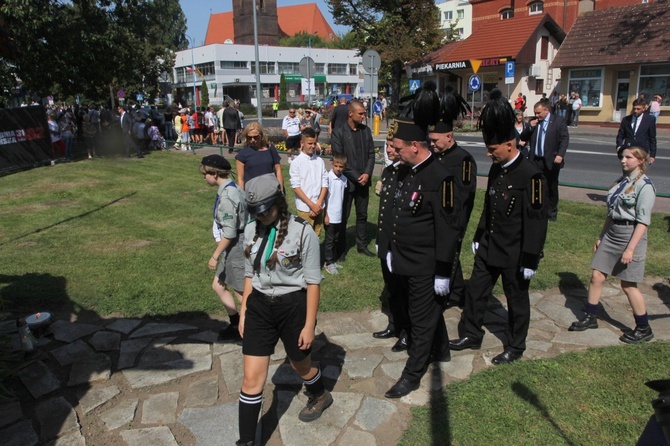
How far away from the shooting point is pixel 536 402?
3844mm

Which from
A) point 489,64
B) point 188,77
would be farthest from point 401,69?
point 188,77

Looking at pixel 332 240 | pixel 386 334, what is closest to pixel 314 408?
pixel 386 334

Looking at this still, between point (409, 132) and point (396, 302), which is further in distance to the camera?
point (396, 302)

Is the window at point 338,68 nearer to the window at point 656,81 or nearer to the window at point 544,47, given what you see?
the window at point 544,47

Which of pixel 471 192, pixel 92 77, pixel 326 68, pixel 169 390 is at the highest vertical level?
pixel 326 68

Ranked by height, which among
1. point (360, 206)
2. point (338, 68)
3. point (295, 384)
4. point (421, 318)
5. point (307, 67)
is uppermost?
point (338, 68)

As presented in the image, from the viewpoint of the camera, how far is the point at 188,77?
77625 millimetres

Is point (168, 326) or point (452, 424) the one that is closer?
point (452, 424)

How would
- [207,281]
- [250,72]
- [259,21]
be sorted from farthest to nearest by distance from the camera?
[259,21] → [250,72] → [207,281]

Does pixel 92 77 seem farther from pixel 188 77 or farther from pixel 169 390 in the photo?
pixel 188 77

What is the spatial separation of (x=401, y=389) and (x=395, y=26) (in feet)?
102

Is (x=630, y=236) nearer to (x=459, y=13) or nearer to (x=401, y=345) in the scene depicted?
(x=401, y=345)

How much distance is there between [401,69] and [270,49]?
158 feet

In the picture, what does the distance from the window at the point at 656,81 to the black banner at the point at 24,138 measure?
93.1 ft
